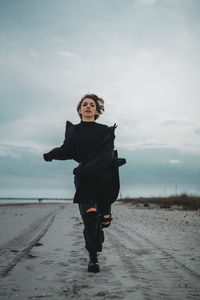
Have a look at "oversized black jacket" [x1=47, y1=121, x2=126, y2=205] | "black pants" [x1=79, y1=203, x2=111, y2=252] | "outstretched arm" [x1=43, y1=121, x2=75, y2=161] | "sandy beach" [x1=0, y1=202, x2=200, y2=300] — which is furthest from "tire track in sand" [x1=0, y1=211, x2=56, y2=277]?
"outstretched arm" [x1=43, y1=121, x2=75, y2=161]

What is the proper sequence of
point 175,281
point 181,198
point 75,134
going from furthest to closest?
1. point 181,198
2. point 75,134
3. point 175,281

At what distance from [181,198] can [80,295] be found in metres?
21.1

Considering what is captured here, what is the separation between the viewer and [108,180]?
3256mm

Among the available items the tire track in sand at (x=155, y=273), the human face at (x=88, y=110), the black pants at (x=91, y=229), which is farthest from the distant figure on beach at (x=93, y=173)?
the tire track in sand at (x=155, y=273)

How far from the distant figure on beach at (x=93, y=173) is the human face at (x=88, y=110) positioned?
5.4 inches

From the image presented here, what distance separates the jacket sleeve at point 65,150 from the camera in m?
3.48

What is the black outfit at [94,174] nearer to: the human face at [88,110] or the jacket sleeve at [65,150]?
the jacket sleeve at [65,150]

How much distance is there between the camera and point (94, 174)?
3.19 m

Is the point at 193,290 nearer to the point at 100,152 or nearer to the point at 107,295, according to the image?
the point at 107,295

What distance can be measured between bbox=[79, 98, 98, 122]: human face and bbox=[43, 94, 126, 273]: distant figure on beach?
0.45 feet

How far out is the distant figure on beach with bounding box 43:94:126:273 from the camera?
3182 mm

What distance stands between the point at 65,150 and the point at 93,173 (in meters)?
0.57

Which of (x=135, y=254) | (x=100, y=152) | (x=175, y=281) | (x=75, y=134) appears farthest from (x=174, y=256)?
(x=75, y=134)

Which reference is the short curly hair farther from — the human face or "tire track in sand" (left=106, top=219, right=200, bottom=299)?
"tire track in sand" (left=106, top=219, right=200, bottom=299)
